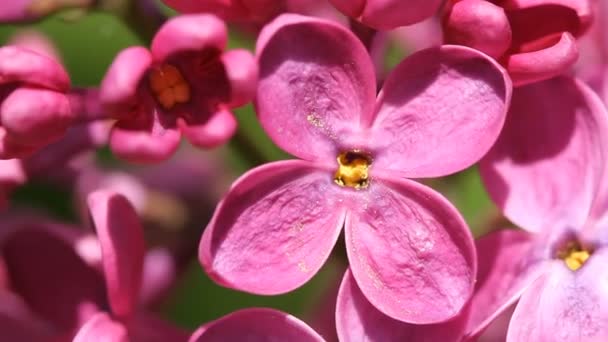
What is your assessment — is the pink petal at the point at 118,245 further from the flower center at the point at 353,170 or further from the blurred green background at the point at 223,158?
the blurred green background at the point at 223,158

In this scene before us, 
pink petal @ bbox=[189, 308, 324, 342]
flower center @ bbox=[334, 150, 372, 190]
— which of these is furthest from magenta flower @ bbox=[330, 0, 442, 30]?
pink petal @ bbox=[189, 308, 324, 342]

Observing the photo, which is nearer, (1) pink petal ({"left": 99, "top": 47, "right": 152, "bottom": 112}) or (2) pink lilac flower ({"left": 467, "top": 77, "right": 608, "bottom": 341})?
(1) pink petal ({"left": 99, "top": 47, "right": 152, "bottom": 112})

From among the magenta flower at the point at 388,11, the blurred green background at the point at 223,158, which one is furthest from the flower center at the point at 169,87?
the blurred green background at the point at 223,158

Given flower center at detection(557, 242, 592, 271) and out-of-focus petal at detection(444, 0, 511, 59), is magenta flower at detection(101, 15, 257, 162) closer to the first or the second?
out-of-focus petal at detection(444, 0, 511, 59)

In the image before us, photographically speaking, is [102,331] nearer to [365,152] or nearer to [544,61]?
[365,152]

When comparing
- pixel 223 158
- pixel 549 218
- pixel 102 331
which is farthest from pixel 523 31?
pixel 223 158
